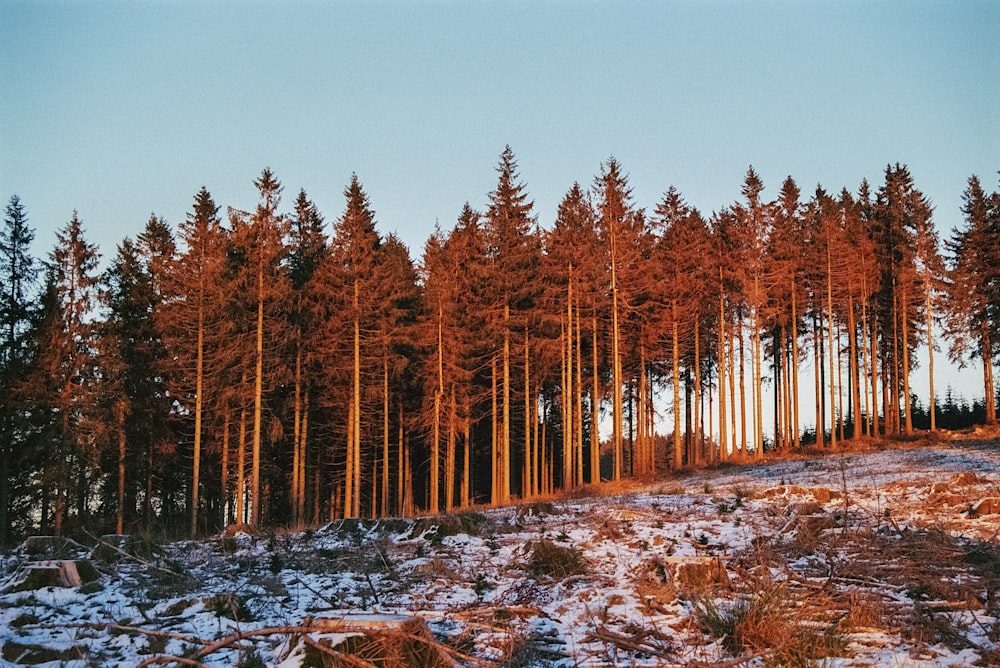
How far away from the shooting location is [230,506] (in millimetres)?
39688

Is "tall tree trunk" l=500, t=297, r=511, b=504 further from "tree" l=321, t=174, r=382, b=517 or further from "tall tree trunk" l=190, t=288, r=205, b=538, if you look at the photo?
"tall tree trunk" l=190, t=288, r=205, b=538

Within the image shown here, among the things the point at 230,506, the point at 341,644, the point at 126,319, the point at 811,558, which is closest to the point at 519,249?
the point at 126,319

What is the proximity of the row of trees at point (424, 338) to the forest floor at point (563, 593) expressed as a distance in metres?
13.8

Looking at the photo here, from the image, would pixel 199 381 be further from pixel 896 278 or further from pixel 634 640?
pixel 896 278

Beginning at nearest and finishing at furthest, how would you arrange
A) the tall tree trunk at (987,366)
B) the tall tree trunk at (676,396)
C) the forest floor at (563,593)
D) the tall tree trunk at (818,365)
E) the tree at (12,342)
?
the forest floor at (563,593)
the tree at (12,342)
the tall tree trunk at (676,396)
the tall tree trunk at (987,366)
the tall tree trunk at (818,365)

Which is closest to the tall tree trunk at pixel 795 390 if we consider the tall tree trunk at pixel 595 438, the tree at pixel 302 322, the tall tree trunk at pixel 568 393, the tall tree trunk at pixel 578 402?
the tall tree trunk at pixel 595 438

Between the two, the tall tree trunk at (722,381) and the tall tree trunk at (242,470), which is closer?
the tall tree trunk at (242,470)

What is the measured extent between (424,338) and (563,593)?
24.3 metres

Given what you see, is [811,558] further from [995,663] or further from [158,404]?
[158,404]

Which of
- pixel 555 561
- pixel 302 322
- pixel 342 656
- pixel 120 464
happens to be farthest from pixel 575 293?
pixel 342 656

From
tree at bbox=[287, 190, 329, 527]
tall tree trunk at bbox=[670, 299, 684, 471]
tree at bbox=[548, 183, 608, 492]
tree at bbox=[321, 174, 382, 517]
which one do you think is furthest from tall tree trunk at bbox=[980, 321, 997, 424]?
tree at bbox=[287, 190, 329, 527]

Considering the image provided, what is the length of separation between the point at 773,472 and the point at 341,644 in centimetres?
2498

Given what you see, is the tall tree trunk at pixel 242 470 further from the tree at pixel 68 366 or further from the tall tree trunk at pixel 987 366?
the tall tree trunk at pixel 987 366

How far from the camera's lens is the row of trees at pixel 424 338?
90.9ft
